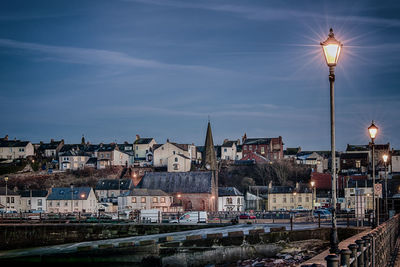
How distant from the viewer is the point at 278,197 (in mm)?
100000

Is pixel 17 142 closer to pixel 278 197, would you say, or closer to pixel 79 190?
pixel 79 190

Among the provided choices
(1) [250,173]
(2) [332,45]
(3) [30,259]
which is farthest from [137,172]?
(2) [332,45]

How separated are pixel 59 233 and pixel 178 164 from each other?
82512 mm

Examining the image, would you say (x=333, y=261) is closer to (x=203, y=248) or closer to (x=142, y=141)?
(x=203, y=248)

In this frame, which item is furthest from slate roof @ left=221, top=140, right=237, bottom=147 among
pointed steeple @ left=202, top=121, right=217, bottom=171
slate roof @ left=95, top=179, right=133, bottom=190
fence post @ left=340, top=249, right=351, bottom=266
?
fence post @ left=340, top=249, right=351, bottom=266

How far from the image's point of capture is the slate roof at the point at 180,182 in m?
88.2

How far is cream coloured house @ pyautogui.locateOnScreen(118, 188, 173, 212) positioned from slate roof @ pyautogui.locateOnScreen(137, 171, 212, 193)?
10.3 feet

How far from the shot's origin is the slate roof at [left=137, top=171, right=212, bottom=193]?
8825 centimetres

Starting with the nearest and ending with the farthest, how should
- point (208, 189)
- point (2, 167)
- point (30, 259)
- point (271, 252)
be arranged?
point (271, 252)
point (30, 259)
point (208, 189)
point (2, 167)

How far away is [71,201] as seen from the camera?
94562 mm

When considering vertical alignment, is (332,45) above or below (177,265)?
above

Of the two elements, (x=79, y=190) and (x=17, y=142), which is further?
(x=17, y=142)

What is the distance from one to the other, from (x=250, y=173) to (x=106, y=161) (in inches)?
1530

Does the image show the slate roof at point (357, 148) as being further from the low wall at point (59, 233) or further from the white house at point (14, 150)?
the low wall at point (59, 233)
